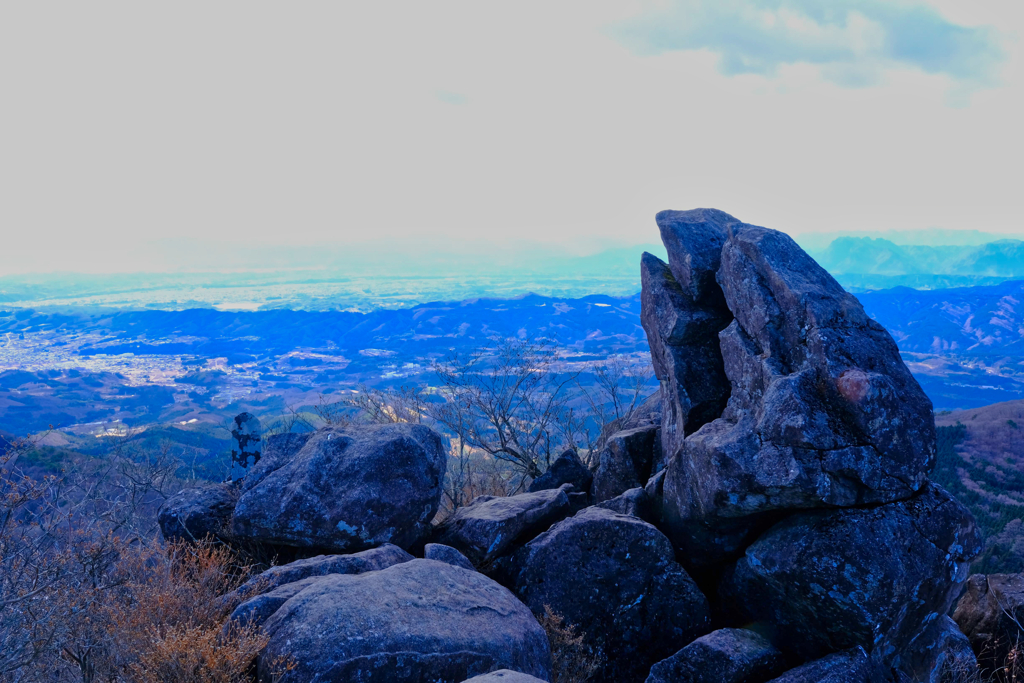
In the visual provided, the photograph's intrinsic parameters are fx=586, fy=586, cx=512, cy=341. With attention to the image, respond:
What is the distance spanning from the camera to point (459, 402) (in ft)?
90.9

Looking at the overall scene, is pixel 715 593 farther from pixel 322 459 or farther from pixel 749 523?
pixel 322 459

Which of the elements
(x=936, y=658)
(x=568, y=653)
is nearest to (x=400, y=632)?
(x=568, y=653)

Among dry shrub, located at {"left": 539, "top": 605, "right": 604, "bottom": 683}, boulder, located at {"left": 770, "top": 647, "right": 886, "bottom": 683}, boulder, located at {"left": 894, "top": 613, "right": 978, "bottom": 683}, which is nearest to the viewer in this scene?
boulder, located at {"left": 770, "top": 647, "right": 886, "bottom": 683}

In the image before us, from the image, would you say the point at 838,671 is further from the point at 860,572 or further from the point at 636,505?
the point at 636,505

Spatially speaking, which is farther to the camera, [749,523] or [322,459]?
[322,459]

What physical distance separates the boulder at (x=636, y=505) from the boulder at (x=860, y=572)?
228 cm

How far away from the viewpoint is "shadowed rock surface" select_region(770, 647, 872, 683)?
28.2 ft

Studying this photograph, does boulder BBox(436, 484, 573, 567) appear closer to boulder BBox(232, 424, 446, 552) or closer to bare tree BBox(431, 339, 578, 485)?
boulder BBox(232, 424, 446, 552)

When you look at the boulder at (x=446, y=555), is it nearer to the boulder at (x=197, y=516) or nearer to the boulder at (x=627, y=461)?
the boulder at (x=197, y=516)

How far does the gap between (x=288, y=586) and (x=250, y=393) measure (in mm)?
164171

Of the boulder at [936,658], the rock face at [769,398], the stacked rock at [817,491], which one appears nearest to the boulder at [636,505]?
the stacked rock at [817,491]

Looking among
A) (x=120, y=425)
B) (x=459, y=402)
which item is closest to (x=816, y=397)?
(x=459, y=402)

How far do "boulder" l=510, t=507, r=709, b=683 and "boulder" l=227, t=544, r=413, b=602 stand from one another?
104 inches

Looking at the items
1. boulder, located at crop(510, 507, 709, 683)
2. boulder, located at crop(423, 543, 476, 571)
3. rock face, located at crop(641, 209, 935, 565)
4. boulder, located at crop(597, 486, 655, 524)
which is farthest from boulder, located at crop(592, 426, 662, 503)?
boulder, located at crop(423, 543, 476, 571)
